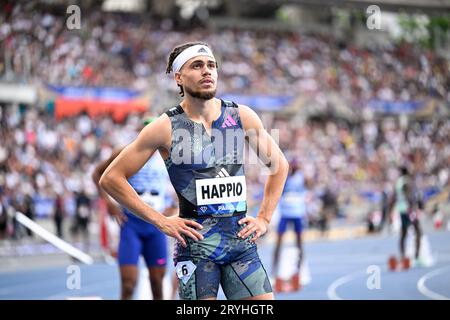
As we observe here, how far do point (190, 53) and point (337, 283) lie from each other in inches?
378

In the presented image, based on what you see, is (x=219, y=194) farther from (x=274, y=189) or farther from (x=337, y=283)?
(x=337, y=283)

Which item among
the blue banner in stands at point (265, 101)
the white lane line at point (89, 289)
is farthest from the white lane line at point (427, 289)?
the blue banner in stands at point (265, 101)

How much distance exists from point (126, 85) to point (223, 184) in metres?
24.4

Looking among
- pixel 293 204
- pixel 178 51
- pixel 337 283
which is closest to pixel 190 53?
pixel 178 51

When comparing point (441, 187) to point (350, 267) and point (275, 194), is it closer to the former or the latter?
point (350, 267)

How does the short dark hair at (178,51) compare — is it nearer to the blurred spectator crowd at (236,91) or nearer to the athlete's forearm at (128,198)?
the athlete's forearm at (128,198)

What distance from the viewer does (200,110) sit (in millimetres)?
5477

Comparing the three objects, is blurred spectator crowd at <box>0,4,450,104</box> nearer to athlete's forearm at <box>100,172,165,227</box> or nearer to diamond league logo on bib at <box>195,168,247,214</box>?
athlete's forearm at <box>100,172,165,227</box>

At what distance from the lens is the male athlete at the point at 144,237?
8562mm

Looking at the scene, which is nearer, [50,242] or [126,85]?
[50,242]

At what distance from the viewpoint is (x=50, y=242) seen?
750 inches

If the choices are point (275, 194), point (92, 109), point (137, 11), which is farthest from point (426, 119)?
point (275, 194)

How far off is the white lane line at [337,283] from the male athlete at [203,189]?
7125 millimetres

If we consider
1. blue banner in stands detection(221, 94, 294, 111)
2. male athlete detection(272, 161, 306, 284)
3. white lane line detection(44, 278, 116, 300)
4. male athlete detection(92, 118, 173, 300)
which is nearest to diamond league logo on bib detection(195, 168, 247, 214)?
male athlete detection(92, 118, 173, 300)
